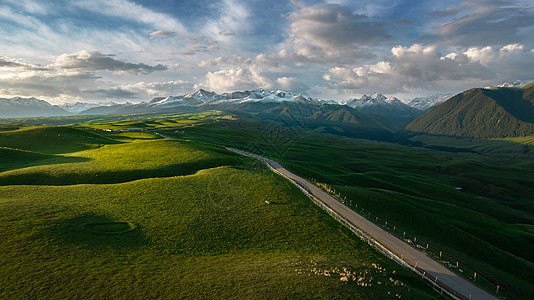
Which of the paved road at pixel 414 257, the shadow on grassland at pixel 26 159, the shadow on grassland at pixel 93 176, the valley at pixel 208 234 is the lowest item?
the paved road at pixel 414 257

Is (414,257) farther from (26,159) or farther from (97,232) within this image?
(26,159)

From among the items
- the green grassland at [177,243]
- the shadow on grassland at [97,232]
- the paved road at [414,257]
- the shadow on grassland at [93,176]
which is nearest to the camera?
the green grassland at [177,243]

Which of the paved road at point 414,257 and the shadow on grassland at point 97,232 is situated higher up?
the shadow on grassland at point 97,232

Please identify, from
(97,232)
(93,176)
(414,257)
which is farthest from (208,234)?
(93,176)

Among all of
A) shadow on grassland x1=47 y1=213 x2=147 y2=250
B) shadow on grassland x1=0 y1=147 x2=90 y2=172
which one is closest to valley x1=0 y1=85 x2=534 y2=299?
shadow on grassland x1=47 y1=213 x2=147 y2=250

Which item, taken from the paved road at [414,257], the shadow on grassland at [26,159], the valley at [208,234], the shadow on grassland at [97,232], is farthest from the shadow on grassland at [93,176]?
the paved road at [414,257]

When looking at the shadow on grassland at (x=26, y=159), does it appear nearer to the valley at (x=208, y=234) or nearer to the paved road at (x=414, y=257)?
the valley at (x=208, y=234)

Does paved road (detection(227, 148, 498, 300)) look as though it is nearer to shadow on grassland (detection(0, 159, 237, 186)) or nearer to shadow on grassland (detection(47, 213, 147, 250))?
shadow on grassland (detection(47, 213, 147, 250))

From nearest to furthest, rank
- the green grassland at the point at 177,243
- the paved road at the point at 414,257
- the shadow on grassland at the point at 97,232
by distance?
1. the green grassland at the point at 177,243
2. the paved road at the point at 414,257
3. the shadow on grassland at the point at 97,232

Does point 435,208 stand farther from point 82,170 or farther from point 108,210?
point 82,170

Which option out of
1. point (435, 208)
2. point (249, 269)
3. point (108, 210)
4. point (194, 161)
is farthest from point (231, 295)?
point (435, 208)
